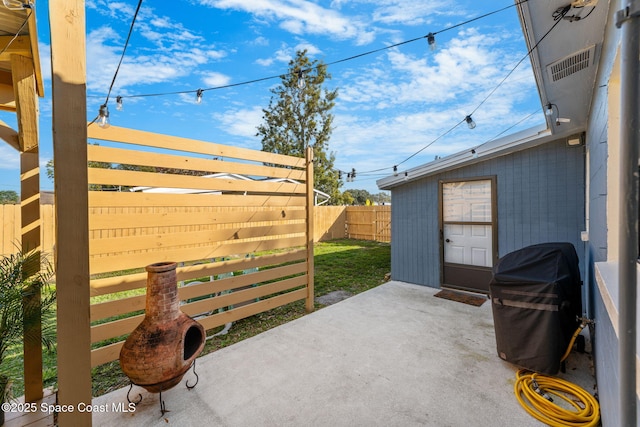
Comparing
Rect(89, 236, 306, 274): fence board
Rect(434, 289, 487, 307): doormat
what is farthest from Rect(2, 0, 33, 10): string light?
Rect(434, 289, 487, 307): doormat

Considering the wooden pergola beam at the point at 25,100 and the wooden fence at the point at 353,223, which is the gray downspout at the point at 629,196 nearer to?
the wooden pergola beam at the point at 25,100

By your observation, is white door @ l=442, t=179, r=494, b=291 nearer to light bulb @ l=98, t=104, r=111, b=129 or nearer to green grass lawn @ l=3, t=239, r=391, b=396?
green grass lawn @ l=3, t=239, r=391, b=396

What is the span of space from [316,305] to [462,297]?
242 cm

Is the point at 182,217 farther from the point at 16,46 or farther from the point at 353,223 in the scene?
the point at 353,223

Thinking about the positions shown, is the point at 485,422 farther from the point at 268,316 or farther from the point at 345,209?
the point at 345,209

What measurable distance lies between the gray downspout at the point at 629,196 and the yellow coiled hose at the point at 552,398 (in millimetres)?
2040

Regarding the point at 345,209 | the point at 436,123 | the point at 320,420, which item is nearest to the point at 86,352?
the point at 320,420

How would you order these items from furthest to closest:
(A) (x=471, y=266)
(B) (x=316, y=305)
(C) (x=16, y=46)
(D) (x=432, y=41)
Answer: (A) (x=471, y=266), (B) (x=316, y=305), (D) (x=432, y=41), (C) (x=16, y=46)

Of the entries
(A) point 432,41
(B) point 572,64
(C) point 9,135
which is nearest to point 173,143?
(C) point 9,135

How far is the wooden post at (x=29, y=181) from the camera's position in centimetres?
209

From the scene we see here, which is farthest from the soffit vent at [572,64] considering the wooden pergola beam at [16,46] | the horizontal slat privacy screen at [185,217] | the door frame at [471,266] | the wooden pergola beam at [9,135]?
the wooden pergola beam at [9,135]

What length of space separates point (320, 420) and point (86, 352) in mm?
1580

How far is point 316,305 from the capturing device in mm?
4418

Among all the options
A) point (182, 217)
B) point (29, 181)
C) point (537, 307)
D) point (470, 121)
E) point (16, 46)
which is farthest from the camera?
point (470, 121)
